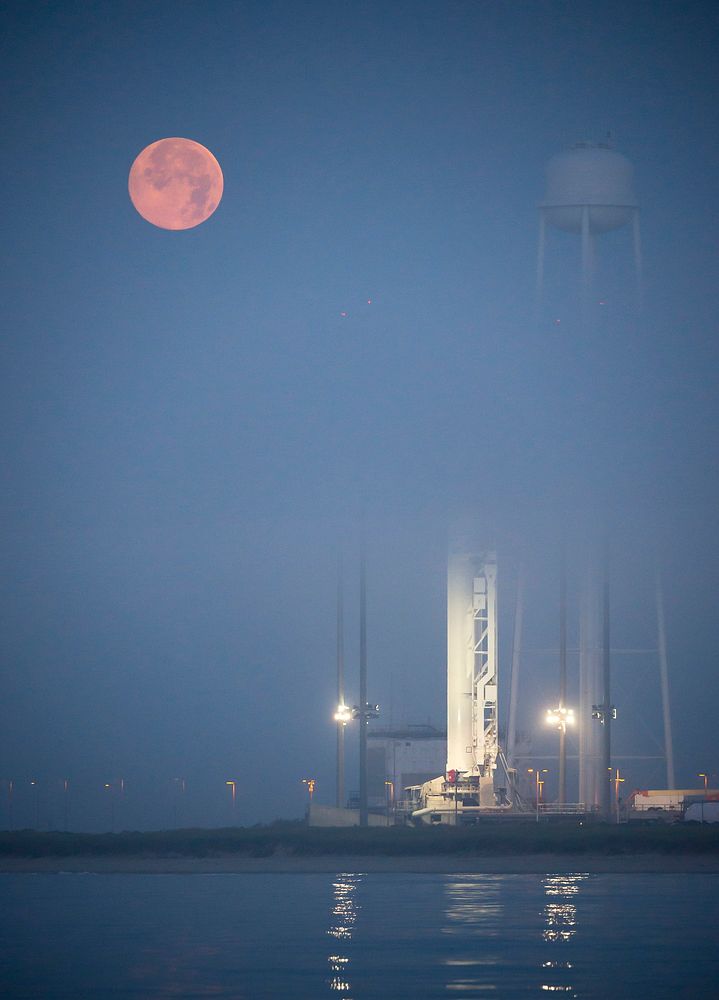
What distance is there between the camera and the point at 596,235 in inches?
2635

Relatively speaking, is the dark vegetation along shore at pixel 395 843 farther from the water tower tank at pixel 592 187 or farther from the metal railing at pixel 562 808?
the water tower tank at pixel 592 187

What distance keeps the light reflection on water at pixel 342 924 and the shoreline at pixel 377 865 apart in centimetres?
262

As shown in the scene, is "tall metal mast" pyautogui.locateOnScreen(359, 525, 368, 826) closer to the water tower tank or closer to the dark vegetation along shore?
the dark vegetation along shore

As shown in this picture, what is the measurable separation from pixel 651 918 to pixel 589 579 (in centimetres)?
3553

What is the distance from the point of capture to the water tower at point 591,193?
214ft

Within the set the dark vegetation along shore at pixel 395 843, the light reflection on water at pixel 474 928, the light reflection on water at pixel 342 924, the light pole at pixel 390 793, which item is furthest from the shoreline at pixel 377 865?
the light pole at pixel 390 793

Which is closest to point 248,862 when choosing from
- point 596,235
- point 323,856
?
point 323,856

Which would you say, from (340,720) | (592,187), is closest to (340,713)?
(340,720)

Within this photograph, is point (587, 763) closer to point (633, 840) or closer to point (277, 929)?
point (633, 840)

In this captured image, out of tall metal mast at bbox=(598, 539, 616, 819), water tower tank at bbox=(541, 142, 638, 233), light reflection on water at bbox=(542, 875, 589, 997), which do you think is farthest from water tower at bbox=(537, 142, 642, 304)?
Answer: light reflection on water at bbox=(542, 875, 589, 997)

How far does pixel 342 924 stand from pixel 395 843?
20.5 m

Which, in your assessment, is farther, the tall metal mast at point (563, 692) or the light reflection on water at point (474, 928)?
the tall metal mast at point (563, 692)

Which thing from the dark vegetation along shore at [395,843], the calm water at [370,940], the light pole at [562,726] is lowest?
the calm water at [370,940]

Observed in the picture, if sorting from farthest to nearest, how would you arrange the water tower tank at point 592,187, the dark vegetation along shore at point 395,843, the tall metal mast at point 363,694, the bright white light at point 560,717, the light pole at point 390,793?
the light pole at point 390,793
the water tower tank at point 592,187
the bright white light at point 560,717
the tall metal mast at point 363,694
the dark vegetation along shore at point 395,843
